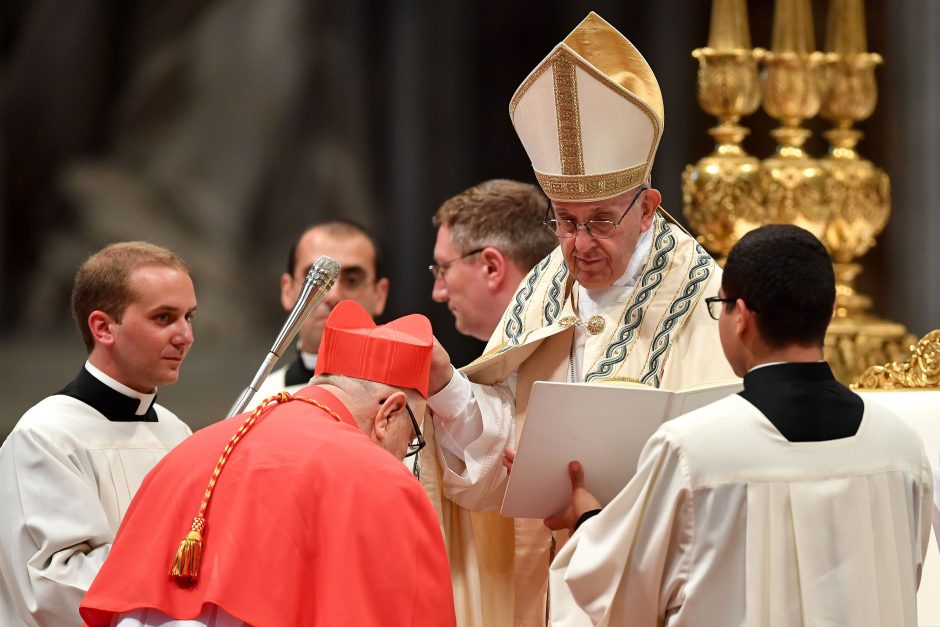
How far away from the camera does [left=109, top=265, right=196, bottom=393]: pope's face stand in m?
3.87

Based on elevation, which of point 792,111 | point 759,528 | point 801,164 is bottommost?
point 759,528

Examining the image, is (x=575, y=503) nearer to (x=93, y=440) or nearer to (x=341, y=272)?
(x=93, y=440)

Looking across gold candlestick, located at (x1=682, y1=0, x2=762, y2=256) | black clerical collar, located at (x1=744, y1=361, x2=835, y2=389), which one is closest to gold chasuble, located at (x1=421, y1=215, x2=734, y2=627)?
black clerical collar, located at (x1=744, y1=361, x2=835, y2=389)

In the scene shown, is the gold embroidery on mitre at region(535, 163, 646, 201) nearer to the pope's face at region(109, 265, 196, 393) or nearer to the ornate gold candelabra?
the pope's face at region(109, 265, 196, 393)

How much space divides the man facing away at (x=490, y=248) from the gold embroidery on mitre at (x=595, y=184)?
2.45ft

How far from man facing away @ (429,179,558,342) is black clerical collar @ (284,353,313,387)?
6.42 ft

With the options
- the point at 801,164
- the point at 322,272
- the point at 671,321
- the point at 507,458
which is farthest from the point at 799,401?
the point at 801,164

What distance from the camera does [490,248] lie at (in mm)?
4445

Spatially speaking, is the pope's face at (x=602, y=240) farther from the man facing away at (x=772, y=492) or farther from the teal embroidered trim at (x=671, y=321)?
the man facing away at (x=772, y=492)

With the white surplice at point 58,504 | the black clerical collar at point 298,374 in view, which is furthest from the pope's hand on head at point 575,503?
the black clerical collar at point 298,374

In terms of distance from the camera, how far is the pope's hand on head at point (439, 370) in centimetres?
355

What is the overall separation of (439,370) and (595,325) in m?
0.48

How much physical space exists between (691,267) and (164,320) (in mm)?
1428

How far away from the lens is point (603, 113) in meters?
3.68
